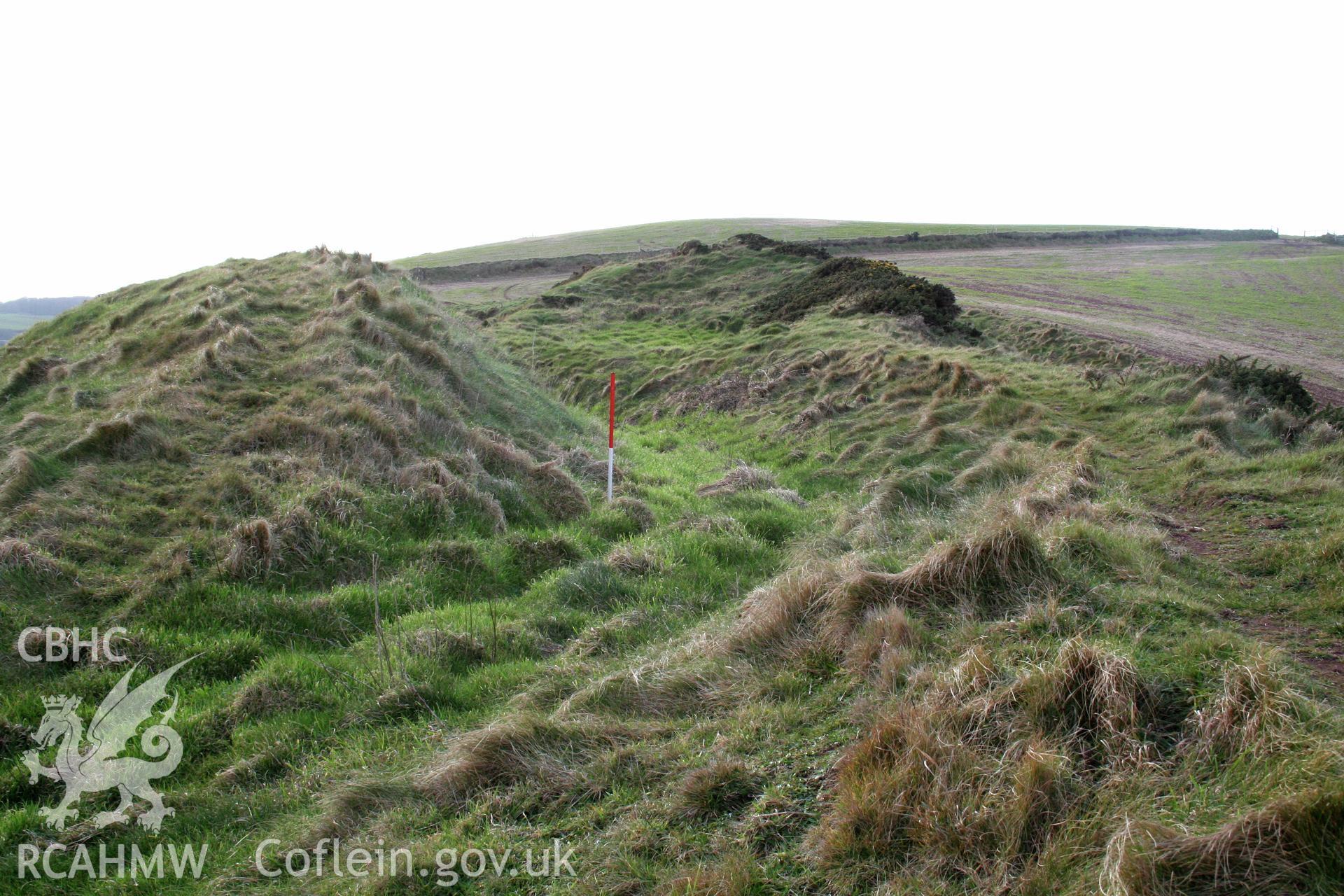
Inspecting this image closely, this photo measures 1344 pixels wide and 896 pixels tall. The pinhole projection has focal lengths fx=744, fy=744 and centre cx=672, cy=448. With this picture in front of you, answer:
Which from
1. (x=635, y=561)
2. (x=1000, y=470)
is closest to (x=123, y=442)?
(x=635, y=561)

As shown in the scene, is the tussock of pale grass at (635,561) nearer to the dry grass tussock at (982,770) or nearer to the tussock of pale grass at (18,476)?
the dry grass tussock at (982,770)

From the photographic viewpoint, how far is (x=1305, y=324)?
22.8 meters

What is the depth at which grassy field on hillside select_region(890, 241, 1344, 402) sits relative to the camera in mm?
19188

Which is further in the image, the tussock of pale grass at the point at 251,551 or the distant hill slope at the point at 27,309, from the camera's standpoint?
the distant hill slope at the point at 27,309

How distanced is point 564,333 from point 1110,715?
28.8 metres

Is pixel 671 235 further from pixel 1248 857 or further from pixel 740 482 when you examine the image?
pixel 1248 857

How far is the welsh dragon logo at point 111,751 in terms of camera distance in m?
4.55

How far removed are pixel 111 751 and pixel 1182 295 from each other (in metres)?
36.5

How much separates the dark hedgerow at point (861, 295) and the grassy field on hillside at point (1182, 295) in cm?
361

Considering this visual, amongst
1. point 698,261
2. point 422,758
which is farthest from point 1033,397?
point 698,261

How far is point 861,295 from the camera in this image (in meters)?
24.9

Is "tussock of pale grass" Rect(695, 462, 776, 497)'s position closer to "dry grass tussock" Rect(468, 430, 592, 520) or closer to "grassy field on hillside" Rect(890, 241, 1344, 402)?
"dry grass tussock" Rect(468, 430, 592, 520)

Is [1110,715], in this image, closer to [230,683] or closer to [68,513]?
[230,683]

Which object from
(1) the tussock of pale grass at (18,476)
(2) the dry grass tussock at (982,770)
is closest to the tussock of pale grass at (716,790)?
(2) the dry grass tussock at (982,770)
